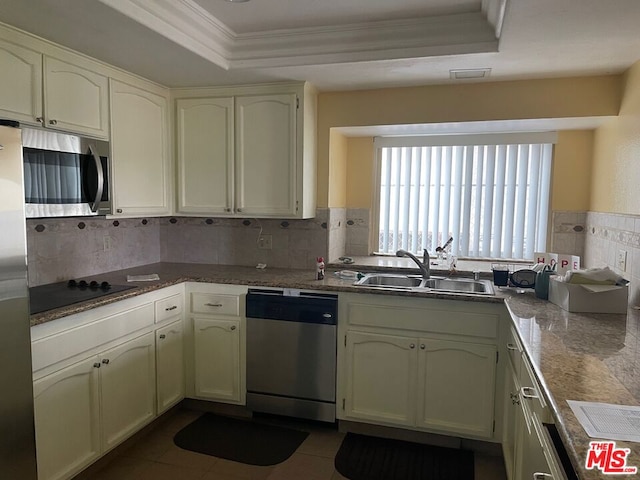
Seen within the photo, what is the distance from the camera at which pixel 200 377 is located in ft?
9.75

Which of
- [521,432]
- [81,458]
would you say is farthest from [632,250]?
[81,458]

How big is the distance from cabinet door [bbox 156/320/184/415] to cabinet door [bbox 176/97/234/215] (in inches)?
33.7

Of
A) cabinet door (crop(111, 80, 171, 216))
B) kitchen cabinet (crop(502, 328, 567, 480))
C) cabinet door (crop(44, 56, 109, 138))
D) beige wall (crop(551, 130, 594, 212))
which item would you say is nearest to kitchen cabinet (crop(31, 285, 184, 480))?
cabinet door (crop(111, 80, 171, 216))

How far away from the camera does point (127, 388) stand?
7.98 ft

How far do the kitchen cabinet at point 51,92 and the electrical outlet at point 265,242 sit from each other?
1.27 metres

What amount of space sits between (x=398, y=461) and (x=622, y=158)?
2.06m

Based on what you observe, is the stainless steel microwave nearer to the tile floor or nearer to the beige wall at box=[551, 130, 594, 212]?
the tile floor

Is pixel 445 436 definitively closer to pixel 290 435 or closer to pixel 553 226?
pixel 290 435

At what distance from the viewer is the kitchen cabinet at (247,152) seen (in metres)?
3.01

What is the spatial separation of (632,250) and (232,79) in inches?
96.3

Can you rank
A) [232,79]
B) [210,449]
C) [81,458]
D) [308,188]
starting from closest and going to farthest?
[81,458], [210,449], [232,79], [308,188]

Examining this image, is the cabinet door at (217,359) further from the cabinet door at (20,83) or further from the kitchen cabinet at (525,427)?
the kitchen cabinet at (525,427)

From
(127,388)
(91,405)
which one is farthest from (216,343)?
(91,405)

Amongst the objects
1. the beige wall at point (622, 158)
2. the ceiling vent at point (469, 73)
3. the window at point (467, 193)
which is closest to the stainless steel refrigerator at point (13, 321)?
the ceiling vent at point (469, 73)
